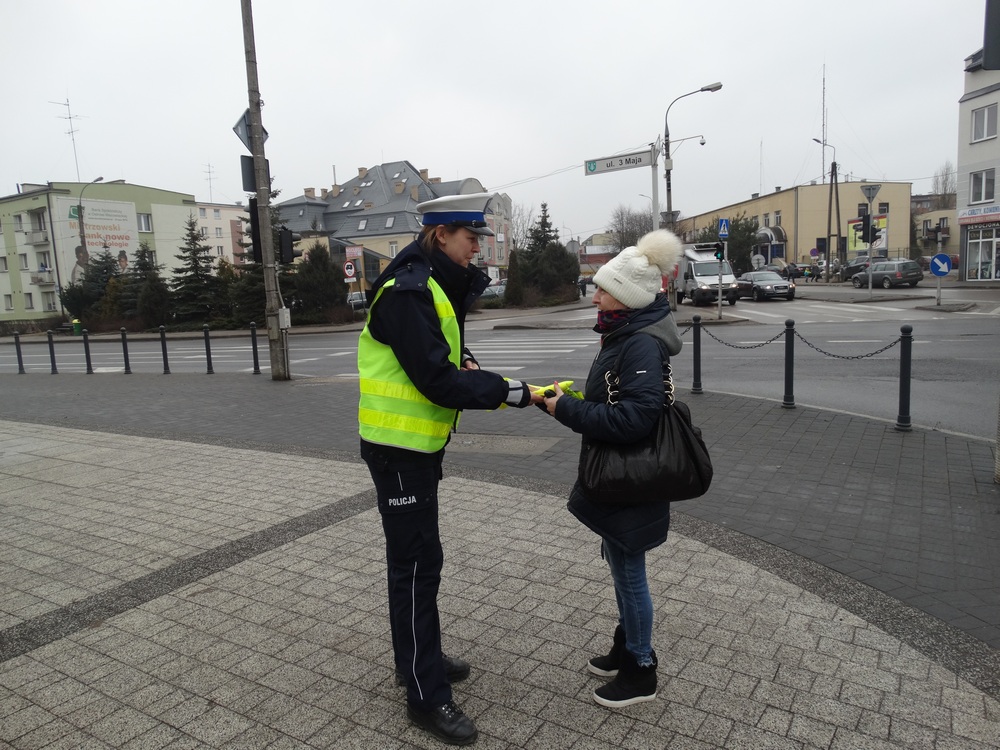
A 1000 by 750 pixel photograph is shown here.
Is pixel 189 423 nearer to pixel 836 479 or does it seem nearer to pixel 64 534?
pixel 64 534

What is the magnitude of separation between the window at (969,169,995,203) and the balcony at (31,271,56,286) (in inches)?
2537

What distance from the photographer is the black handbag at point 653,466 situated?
2.71 m

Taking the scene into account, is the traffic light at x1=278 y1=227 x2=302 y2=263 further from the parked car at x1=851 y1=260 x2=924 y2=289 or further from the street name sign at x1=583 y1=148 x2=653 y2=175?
the parked car at x1=851 y1=260 x2=924 y2=289

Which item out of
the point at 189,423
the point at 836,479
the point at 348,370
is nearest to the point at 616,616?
the point at 836,479

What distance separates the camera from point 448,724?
271 cm

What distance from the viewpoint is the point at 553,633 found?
3.49 m

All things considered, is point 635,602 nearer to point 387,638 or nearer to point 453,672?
point 453,672

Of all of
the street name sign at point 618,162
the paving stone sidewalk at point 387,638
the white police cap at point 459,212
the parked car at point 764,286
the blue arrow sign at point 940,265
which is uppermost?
the street name sign at point 618,162

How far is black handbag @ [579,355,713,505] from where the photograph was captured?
107 inches

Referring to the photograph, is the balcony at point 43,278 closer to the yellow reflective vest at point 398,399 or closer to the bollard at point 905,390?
the bollard at point 905,390

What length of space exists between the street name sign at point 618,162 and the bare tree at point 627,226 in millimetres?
54182

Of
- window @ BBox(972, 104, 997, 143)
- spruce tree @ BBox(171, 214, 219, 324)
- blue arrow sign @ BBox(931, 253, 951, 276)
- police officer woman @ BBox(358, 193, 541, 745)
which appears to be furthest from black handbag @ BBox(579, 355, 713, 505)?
window @ BBox(972, 104, 997, 143)

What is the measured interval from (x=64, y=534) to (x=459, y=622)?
3178 mm

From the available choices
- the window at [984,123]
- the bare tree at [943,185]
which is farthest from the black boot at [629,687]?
the bare tree at [943,185]
